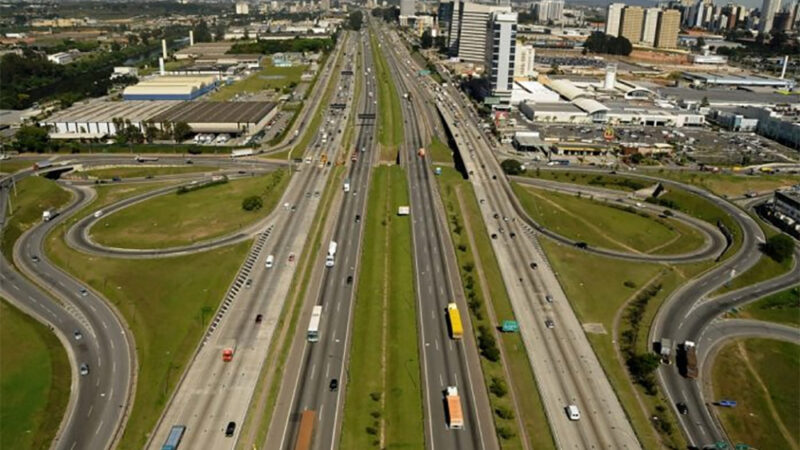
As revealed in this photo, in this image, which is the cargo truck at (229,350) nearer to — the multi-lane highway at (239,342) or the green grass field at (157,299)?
the multi-lane highway at (239,342)

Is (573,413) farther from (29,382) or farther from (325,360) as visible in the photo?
(29,382)

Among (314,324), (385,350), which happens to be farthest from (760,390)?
(314,324)

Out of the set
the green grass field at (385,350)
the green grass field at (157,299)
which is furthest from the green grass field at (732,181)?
the green grass field at (157,299)

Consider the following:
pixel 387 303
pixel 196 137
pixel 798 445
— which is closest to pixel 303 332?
pixel 387 303

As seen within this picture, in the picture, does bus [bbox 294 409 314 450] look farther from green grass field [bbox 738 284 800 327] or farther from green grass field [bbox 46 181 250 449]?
green grass field [bbox 738 284 800 327]

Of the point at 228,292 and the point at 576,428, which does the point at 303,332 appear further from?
the point at 576,428

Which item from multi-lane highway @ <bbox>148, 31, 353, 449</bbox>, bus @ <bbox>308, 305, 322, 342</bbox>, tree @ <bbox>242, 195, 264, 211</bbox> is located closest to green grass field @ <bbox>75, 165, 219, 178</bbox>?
tree @ <bbox>242, 195, 264, 211</bbox>
